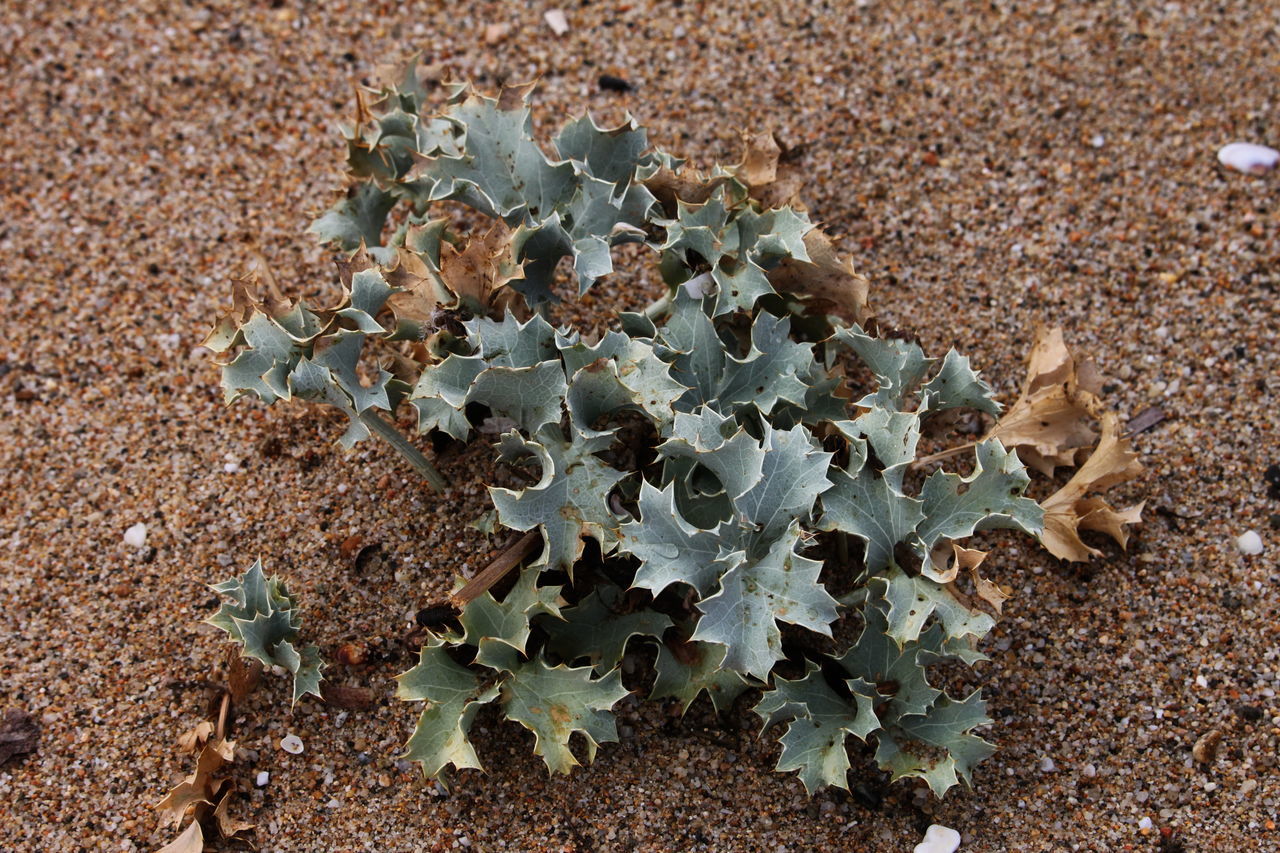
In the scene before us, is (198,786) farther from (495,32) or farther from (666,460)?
(495,32)

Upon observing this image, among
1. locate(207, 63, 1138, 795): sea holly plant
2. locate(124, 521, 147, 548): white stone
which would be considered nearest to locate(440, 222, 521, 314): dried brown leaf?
locate(207, 63, 1138, 795): sea holly plant

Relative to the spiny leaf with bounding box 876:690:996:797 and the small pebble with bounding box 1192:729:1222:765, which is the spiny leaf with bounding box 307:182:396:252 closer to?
the spiny leaf with bounding box 876:690:996:797

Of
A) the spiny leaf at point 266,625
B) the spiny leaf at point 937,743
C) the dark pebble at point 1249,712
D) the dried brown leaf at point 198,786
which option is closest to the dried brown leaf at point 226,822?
the dried brown leaf at point 198,786

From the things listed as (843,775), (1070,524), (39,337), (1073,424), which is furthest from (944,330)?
(39,337)

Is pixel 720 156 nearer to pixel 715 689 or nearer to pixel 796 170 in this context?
pixel 796 170

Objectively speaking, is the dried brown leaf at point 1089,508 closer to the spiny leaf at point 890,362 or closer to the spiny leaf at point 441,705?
the spiny leaf at point 890,362

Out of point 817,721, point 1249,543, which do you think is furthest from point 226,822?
point 1249,543

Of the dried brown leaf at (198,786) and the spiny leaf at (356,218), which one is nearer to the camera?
the dried brown leaf at (198,786)
